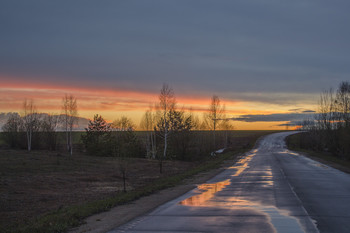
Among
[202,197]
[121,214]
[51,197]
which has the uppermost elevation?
[121,214]

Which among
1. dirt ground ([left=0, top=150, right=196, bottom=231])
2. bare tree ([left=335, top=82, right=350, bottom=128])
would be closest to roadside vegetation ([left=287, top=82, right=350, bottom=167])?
bare tree ([left=335, top=82, right=350, bottom=128])

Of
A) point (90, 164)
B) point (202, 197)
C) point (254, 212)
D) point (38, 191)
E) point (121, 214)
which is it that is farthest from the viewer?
point (90, 164)

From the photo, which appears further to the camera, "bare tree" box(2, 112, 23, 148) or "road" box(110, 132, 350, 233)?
"bare tree" box(2, 112, 23, 148)

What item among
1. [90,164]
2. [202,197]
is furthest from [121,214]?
[90,164]

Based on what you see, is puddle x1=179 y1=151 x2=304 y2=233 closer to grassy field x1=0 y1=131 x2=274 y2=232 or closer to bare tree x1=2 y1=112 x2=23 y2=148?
grassy field x1=0 y1=131 x2=274 y2=232

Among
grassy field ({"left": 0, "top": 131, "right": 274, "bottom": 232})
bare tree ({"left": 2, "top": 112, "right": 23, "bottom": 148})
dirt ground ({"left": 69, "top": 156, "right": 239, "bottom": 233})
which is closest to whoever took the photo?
dirt ground ({"left": 69, "top": 156, "right": 239, "bottom": 233})

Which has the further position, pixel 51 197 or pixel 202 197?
pixel 51 197

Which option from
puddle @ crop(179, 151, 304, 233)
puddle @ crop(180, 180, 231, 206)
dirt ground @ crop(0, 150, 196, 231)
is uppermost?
puddle @ crop(179, 151, 304, 233)

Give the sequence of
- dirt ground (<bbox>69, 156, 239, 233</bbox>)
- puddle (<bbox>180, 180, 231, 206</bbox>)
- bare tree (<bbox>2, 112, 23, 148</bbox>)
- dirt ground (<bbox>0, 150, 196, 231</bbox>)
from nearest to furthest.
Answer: dirt ground (<bbox>69, 156, 239, 233</bbox>) < puddle (<bbox>180, 180, 231, 206</bbox>) < dirt ground (<bbox>0, 150, 196, 231</bbox>) < bare tree (<bbox>2, 112, 23, 148</bbox>)

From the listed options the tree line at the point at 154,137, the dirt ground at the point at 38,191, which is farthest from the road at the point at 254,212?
the tree line at the point at 154,137

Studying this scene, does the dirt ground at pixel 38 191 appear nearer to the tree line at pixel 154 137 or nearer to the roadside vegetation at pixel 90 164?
the roadside vegetation at pixel 90 164

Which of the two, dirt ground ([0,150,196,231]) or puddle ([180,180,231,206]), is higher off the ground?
puddle ([180,180,231,206])

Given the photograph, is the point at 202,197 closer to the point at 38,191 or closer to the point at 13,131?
the point at 38,191

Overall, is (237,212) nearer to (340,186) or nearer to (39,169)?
(340,186)
